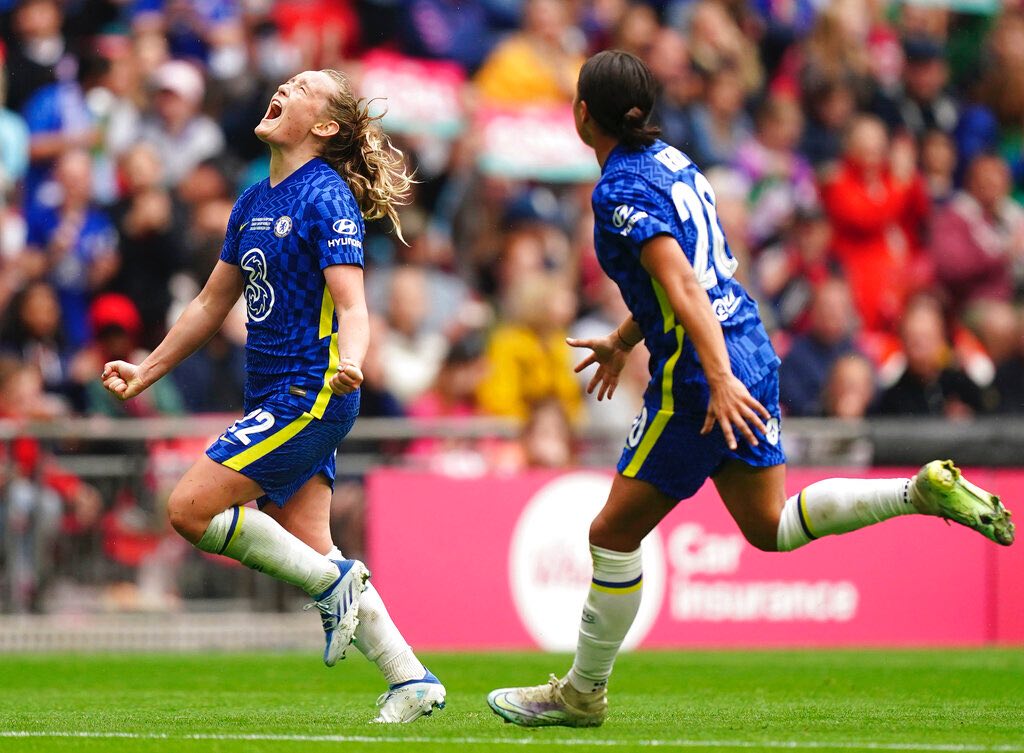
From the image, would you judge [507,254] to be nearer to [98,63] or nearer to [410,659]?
[98,63]

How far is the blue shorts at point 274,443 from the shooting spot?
6000 mm

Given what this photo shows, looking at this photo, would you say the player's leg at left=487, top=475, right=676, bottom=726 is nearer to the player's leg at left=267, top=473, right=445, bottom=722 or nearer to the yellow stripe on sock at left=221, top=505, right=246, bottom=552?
the player's leg at left=267, top=473, right=445, bottom=722

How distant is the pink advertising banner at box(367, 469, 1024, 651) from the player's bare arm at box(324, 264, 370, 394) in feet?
19.4

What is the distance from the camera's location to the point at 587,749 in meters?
5.28

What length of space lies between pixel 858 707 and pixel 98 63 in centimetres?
931

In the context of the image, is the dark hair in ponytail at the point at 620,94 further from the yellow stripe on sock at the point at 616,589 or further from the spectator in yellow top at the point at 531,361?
the spectator in yellow top at the point at 531,361

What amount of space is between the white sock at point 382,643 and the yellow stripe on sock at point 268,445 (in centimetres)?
51

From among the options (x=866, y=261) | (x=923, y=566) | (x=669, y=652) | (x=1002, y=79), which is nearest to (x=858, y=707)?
(x=669, y=652)

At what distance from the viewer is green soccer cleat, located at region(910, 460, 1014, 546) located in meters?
5.69

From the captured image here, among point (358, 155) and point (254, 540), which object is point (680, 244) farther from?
point (254, 540)

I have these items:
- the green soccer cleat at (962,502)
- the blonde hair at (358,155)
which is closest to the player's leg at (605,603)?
the green soccer cleat at (962,502)

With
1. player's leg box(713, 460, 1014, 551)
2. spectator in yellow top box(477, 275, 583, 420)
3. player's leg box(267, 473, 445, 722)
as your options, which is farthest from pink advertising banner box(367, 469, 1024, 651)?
player's leg box(713, 460, 1014, 551)

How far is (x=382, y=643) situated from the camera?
6.28 meters

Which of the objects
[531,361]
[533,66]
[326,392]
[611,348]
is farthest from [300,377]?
[533,66]
